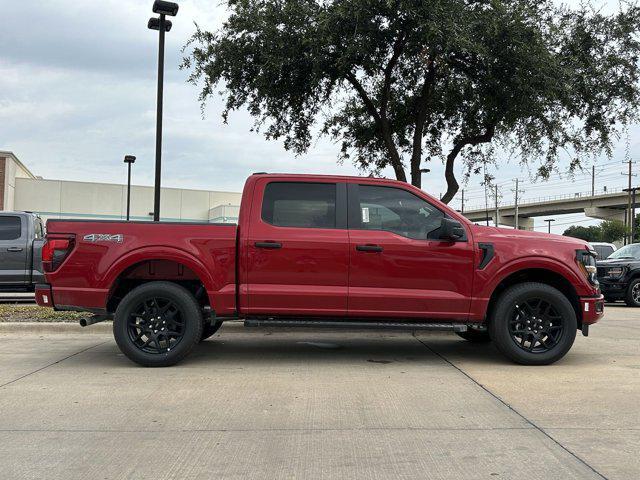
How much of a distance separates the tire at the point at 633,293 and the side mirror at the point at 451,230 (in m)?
11.0

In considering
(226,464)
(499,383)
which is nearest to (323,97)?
(499,383)

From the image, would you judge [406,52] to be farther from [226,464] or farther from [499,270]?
[226,464]

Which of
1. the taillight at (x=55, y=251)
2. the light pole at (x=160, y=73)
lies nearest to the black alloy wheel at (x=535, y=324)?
the taillight at (x=55, y=251)

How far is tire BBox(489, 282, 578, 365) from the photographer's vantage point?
6.32m

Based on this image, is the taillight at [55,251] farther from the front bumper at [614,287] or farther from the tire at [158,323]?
the front bumper at [614,287]

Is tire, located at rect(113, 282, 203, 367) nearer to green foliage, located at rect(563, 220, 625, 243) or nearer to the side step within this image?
the side step

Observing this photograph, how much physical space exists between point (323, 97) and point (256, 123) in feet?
5.29

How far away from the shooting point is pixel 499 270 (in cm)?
630

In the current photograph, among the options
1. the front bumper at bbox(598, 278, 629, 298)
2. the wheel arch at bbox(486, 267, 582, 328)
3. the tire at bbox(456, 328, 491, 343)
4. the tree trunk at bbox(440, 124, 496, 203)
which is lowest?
the tire at bbox(456, 328, 491, 343)

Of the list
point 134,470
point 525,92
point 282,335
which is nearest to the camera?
Result: point 134,470

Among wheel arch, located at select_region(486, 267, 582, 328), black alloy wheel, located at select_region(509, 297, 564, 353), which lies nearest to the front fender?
wheel arch, located at select_region(486, 267, 582, 328)

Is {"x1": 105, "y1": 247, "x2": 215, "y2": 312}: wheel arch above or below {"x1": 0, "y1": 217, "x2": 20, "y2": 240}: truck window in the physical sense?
below

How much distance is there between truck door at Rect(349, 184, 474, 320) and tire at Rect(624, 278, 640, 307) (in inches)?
429

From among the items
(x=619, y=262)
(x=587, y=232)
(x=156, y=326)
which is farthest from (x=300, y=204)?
(x=587, y=232)
